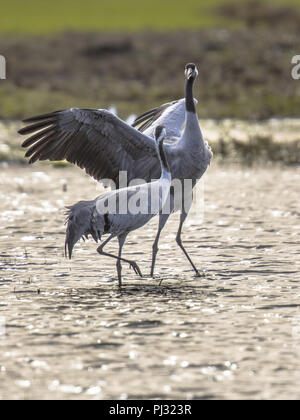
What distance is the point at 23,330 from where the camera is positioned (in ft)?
21.2

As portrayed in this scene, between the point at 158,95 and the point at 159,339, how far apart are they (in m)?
19.8

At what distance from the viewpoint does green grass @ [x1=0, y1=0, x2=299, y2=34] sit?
46344 millimetres

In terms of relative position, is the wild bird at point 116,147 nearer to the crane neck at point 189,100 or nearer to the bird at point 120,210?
Result: the crane neck at point 189,100

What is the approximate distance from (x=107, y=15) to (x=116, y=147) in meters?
43.1

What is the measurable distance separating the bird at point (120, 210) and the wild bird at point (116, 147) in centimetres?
48

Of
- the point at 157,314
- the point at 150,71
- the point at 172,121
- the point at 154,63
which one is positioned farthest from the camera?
the point at 154,63

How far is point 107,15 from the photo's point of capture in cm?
5044

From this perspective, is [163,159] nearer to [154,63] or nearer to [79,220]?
[79,220]

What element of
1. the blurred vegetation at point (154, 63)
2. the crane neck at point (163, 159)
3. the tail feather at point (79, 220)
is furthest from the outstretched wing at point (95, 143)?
the blurred vegetation at point (154, 63)

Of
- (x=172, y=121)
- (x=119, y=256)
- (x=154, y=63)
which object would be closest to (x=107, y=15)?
(x=154, y=63)

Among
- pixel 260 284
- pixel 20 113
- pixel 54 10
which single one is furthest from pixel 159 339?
pixel 54 10

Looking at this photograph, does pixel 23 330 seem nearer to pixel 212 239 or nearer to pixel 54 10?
pixel 212 239

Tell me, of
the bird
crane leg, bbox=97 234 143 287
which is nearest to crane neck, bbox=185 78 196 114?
the bird

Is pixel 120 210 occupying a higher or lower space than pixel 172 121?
lower
